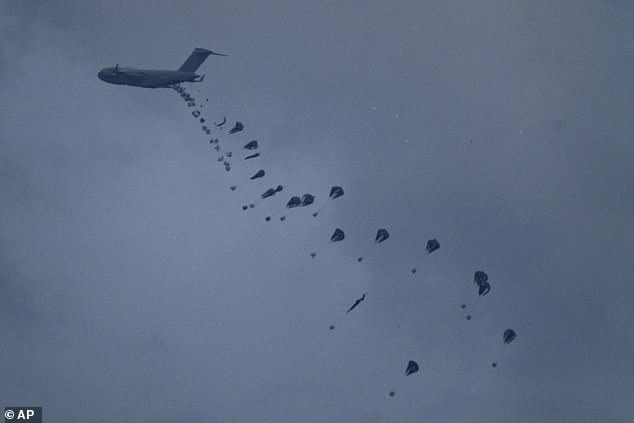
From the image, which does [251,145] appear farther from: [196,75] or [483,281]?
[483,281]

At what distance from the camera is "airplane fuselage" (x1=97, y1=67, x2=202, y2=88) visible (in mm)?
184750

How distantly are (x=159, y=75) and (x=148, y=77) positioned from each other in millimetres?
2548

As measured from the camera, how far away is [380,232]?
189 m

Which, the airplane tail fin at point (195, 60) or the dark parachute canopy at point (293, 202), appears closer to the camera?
the airplane tail fin at point (195, 60)

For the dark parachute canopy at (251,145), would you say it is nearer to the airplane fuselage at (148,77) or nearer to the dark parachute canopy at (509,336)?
the airplane fuselage at (148,77)

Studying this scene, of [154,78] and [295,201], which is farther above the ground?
[154,78]

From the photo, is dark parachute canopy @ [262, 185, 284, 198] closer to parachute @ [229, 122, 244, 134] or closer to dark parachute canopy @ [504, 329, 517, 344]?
parachute @ [229, 122, 244, 134]

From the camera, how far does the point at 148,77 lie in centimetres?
18550

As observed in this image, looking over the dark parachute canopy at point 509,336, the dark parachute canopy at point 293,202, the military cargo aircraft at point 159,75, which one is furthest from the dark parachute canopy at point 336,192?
the dark parachute canopy at point 509,336

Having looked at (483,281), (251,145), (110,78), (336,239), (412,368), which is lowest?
(412,368)

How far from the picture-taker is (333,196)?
191 metres

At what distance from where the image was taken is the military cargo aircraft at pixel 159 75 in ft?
607

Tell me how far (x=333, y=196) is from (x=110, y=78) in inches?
2143

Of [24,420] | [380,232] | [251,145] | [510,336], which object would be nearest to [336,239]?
[380,232]
